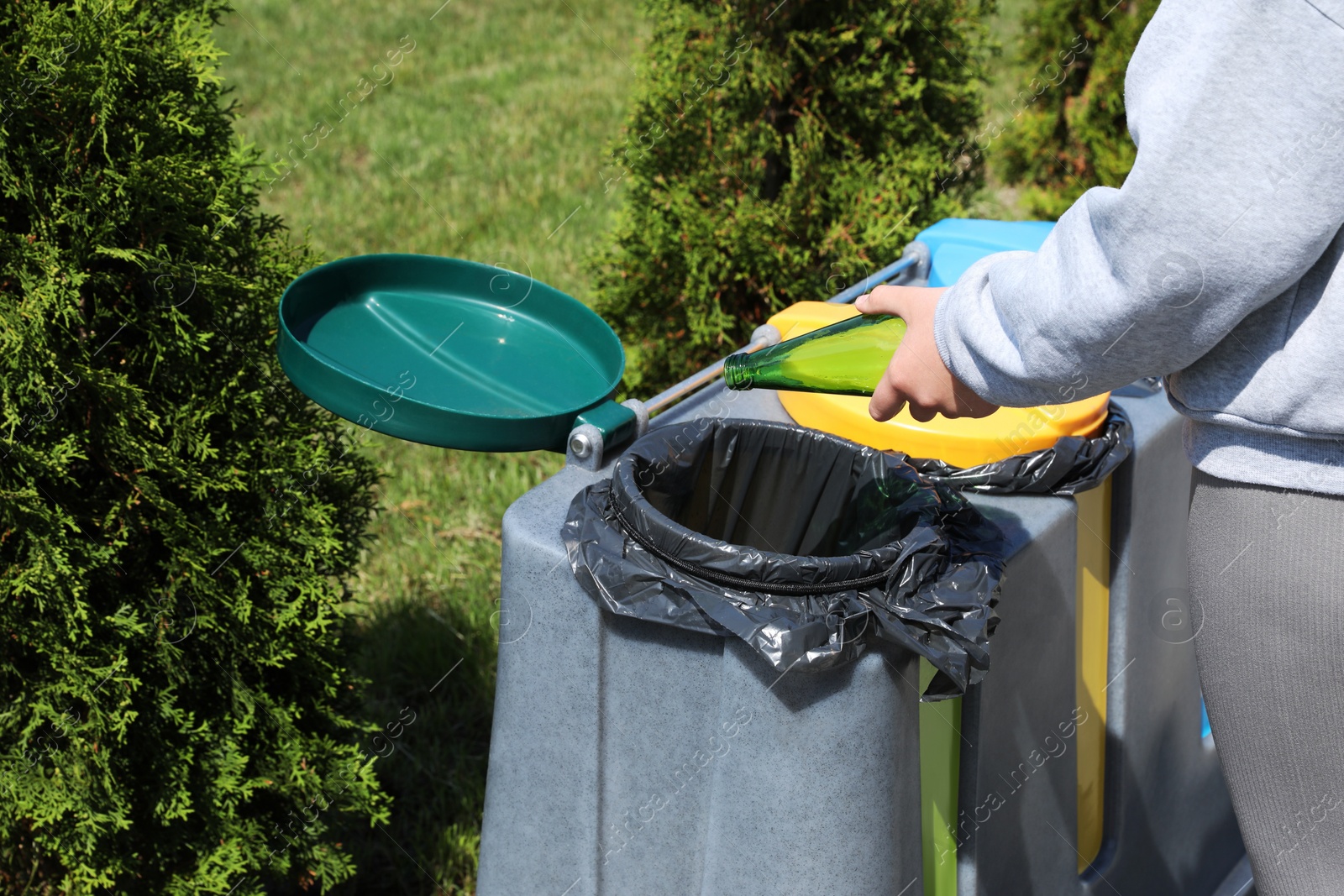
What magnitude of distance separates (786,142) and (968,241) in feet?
3.05

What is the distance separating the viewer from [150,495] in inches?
70.2

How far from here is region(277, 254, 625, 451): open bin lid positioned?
1.74 m

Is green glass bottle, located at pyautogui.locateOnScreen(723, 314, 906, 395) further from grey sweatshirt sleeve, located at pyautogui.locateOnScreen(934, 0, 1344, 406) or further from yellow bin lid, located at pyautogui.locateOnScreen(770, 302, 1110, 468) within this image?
grey sweatshirt sleeve, located at pyautogui.locateOnScreen(934, 0, 1344, 406)

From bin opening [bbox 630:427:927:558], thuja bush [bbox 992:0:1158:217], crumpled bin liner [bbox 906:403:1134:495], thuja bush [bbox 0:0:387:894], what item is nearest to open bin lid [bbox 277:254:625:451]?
thuja bush [bbox 0:0:387:894]

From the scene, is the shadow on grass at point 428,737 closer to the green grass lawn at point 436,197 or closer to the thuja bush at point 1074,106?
the green grass lawn at point 436,197

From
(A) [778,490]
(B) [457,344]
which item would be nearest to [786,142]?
(B) [457,344]

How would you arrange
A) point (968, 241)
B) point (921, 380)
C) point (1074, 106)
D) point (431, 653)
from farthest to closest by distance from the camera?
point (1074, 106) < point (431, 653) < point (968, 241) < point (921, 380)

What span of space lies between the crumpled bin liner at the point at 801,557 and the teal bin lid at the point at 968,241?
33.6 inches

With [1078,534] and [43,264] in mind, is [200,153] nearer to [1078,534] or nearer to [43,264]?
[43,264]

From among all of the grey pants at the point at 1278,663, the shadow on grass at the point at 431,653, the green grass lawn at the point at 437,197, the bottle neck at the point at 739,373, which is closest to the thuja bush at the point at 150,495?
the shadow on grass at the point at 431,653

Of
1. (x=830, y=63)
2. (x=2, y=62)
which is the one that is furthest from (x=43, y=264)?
(x=830, y=63)

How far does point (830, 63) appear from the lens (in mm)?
3191

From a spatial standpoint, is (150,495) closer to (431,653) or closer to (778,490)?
(778,490)

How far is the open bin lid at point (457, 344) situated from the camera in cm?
174
